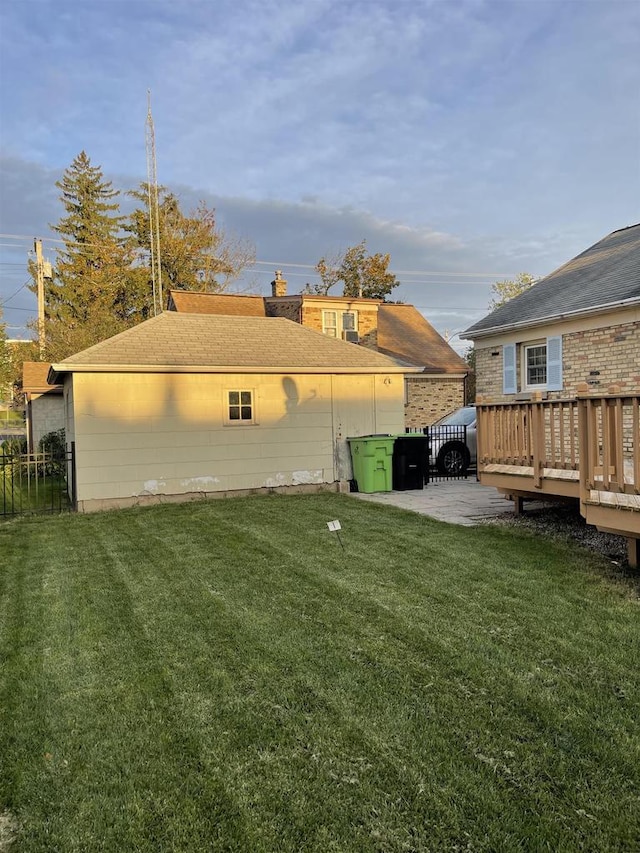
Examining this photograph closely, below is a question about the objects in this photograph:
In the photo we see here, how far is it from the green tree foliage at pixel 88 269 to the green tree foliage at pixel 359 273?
11346 millimetres

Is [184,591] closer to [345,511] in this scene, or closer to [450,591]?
[450,591]

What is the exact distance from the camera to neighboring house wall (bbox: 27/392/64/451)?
20.5 metres

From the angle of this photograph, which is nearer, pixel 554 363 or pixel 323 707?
pixel 323 707

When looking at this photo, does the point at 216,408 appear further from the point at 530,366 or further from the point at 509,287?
the point at 509,287

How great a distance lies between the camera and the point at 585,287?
1253 cm

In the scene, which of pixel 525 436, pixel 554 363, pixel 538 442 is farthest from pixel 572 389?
pixel 538 442

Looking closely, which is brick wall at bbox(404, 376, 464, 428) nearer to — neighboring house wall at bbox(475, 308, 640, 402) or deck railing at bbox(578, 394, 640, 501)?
neighboring house wall at bbox(475, 308, 640, 402)

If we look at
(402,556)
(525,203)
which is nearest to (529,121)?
(525,203)

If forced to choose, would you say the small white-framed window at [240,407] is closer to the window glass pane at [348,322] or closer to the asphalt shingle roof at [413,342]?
the window glass pane at [348,322]

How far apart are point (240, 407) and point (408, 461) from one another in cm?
353

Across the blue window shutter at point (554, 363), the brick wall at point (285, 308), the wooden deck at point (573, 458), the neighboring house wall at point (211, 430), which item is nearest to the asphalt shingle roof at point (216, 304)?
the brick wall at point (285, 308)

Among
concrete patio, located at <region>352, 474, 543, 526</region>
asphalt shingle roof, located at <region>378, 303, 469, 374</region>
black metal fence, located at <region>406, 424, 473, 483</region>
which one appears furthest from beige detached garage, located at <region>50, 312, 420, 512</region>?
asphalt shingle roof, located at <region>378, 303, 469, 374</region>

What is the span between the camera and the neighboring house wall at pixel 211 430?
31.6 ft

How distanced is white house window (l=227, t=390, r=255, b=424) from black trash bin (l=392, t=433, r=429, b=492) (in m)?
2.95
